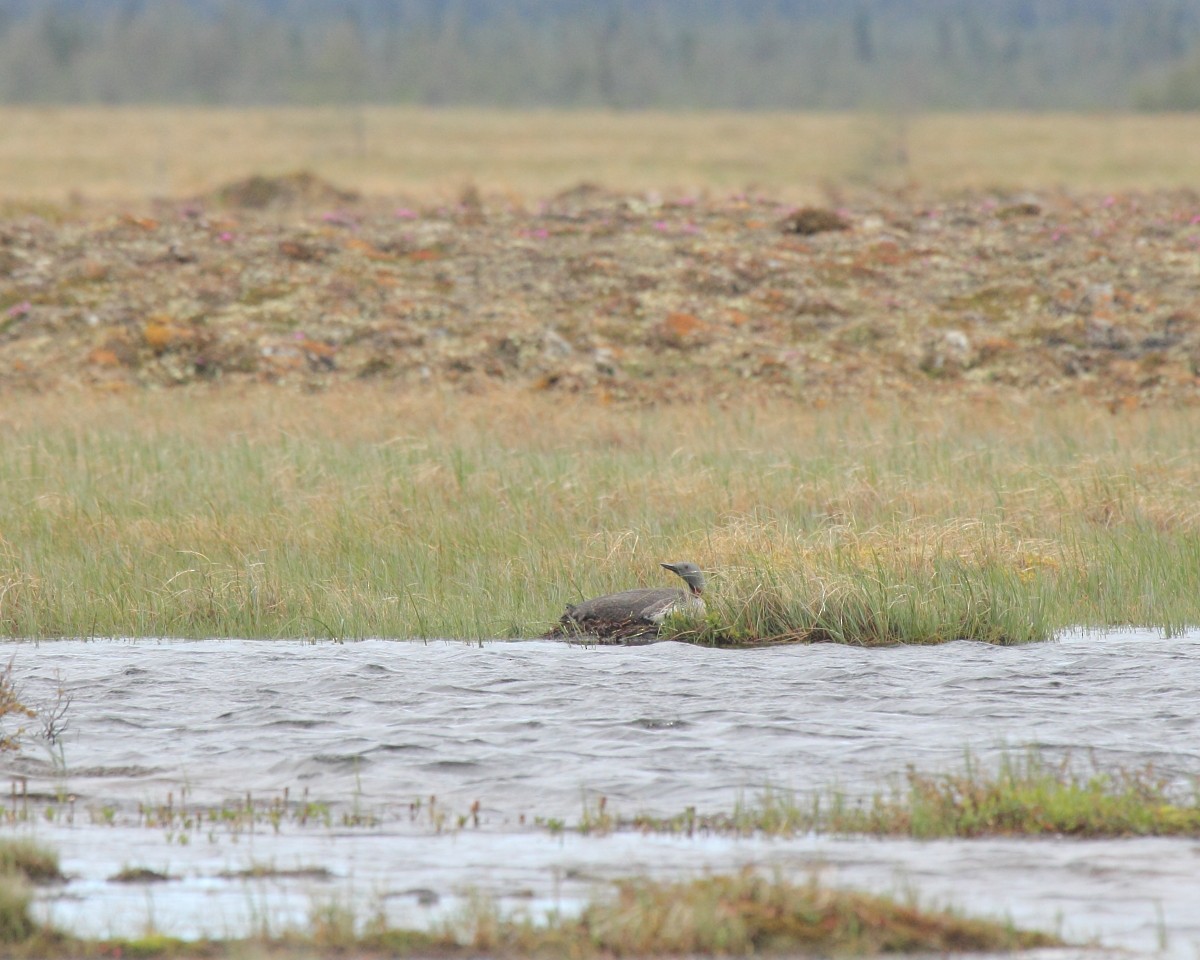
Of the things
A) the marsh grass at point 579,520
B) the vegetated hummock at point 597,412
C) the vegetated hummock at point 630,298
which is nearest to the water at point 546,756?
the marsh grass at point 579,520

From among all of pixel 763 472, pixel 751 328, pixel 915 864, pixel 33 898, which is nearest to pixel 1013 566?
pixel 763 472

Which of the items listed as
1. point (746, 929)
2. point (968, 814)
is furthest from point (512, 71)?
point (746, 929)

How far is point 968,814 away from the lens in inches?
257

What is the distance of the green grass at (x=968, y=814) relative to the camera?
21.3ft

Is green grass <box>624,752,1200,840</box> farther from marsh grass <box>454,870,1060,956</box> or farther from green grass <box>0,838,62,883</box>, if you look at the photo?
green grass <box>0,838,62,883</box>

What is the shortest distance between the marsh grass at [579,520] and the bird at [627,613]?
0.47ft

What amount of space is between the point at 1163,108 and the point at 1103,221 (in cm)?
8156

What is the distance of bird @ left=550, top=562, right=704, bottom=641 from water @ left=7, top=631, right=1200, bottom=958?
0.25 meters

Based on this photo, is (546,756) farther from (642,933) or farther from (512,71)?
(512,71)

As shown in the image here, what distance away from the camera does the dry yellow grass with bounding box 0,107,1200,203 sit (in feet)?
147

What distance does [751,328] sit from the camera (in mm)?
24234

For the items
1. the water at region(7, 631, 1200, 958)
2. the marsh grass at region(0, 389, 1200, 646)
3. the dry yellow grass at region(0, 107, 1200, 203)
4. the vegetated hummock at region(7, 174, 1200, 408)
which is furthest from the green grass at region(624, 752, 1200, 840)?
the dry yellow grass at region(0, 107, 1200, 203)

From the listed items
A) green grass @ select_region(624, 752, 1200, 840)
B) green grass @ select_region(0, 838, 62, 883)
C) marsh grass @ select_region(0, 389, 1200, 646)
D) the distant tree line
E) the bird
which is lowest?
marsh grass @ select_region(0, 389, 1200, 646)

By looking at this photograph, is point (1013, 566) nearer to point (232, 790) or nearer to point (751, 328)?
point (232, 790)
